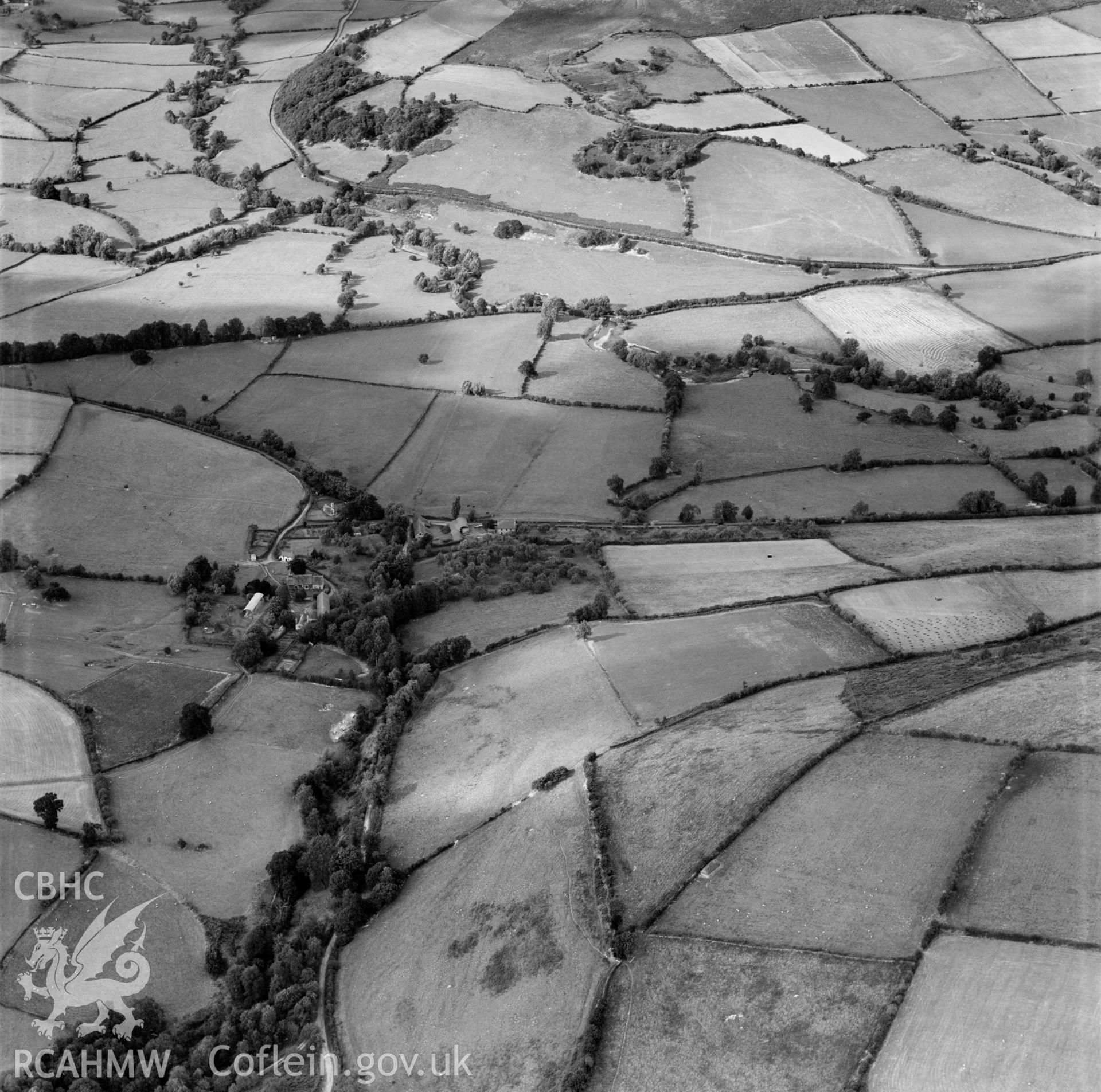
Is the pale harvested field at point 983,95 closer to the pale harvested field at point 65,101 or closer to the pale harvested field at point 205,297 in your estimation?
the pale harvested field at point 205,297

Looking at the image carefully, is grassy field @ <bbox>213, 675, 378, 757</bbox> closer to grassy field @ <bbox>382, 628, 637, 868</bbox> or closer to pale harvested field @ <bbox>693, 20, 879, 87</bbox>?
grassy field @ <bbox>382, 628, 637, 868</bbox>

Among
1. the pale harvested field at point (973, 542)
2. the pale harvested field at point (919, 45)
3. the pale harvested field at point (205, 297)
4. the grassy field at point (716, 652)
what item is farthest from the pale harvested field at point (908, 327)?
the pale harvested field at point (919, 45)

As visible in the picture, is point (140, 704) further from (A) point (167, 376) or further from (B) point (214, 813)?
(A) point (167, 376)

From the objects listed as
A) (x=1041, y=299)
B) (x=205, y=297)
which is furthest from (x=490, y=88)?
(x=1041, y=299)

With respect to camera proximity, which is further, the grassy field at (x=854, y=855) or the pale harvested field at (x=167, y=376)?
the pale harvested field at (x=167, y=376)

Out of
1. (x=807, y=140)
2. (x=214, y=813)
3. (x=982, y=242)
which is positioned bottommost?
(x=982, y=242)

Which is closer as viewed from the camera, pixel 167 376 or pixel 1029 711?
pixel 1029 711

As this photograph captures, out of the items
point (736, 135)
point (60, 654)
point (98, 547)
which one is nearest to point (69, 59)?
point (736, 135)
